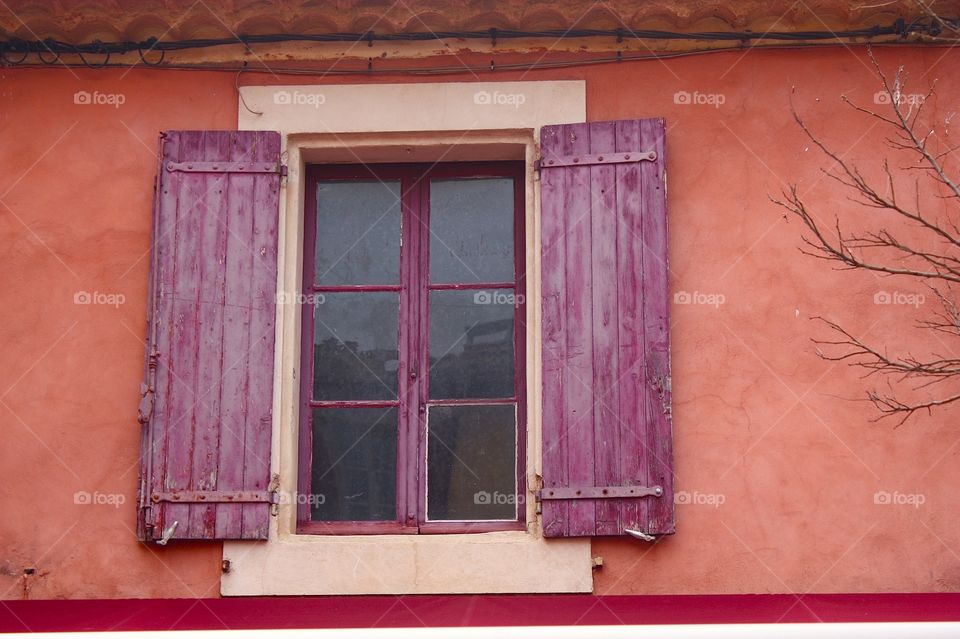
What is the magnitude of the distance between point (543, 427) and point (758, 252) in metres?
1.23

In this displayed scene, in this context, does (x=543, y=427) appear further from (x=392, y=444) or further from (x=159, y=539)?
(x=159, y=539)

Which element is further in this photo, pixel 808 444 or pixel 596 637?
pixel 808 444

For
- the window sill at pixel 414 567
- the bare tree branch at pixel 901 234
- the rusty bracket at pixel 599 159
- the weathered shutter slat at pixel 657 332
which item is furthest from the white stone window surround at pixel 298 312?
the bare tree branch at pixel 901 234

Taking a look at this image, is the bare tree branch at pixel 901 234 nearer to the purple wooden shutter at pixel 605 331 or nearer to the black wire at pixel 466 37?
the black wire at pixel 466 37

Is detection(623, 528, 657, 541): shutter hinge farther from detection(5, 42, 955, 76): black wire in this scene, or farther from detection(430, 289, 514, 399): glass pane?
detection(5, 42, 955, 76): black wire

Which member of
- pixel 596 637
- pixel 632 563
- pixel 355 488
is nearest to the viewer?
pixel 596 637

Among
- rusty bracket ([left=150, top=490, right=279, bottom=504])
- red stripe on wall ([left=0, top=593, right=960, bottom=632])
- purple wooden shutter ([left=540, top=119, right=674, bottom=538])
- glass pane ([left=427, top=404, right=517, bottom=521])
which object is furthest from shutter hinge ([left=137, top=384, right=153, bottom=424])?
purple wooden shutter ([left=540, top=119, right=674, bottom=538])

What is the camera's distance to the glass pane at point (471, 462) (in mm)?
4730

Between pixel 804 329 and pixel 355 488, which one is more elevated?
pixel 804 329

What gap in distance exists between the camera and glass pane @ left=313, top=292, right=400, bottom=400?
4879mm

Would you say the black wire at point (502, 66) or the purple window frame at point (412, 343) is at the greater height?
the black wire at point (502, 66)

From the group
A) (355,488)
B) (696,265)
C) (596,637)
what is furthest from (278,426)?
(596,637)

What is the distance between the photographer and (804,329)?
467 cm

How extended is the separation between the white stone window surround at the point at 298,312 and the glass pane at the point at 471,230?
154 mm
